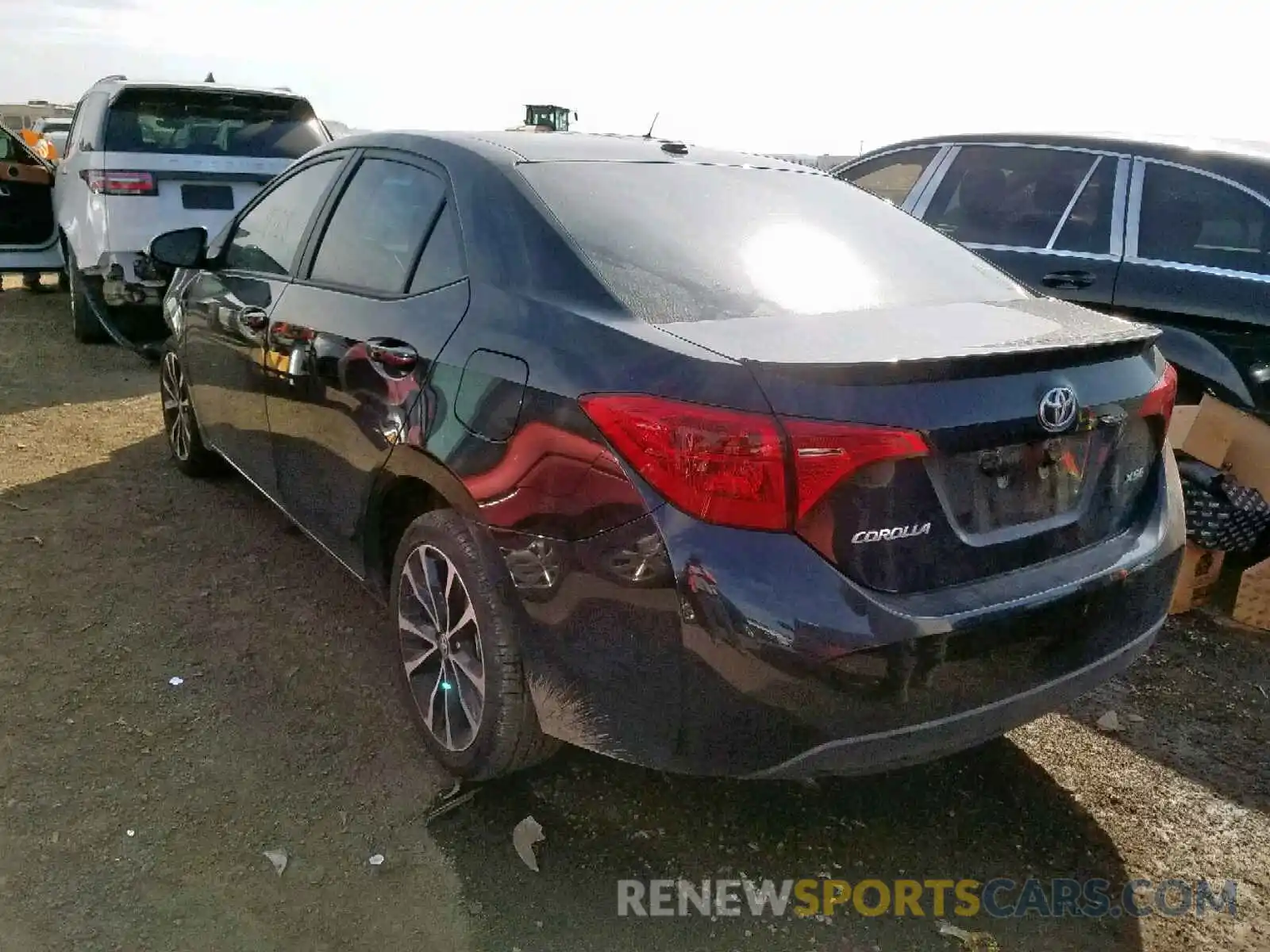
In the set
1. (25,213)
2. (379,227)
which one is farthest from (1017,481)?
(25,213)

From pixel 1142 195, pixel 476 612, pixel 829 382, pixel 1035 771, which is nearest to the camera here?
pixel 829 382

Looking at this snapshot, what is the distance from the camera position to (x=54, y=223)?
27.2 feet

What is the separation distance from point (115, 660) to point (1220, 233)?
4478 mm

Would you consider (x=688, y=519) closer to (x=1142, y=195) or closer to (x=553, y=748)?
(x=553, y=748)

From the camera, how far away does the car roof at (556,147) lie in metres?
2.82

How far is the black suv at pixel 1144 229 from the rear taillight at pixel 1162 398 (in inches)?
70.1

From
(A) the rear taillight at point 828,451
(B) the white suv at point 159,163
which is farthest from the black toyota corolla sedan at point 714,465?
(B) the white suv at point 159,163

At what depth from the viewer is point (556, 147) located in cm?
295

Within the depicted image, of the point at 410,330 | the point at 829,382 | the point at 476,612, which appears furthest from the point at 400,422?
the point at 829,382

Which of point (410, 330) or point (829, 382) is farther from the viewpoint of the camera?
point (410, 330)

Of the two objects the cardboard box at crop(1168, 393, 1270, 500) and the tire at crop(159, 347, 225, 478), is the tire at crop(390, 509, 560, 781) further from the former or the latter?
the cardboard box at crop(1168, 393, 1270, 500)

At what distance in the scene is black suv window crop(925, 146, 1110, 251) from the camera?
4699mm

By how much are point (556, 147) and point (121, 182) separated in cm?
484

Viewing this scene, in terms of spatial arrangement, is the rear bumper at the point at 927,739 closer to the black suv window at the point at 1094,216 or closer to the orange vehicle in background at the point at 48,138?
the black suv window at the point at 1094,216
